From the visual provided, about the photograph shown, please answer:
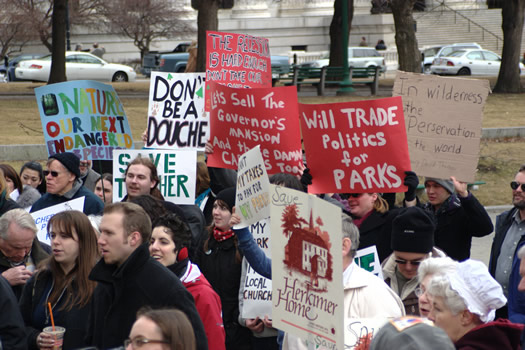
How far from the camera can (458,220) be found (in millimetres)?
6359

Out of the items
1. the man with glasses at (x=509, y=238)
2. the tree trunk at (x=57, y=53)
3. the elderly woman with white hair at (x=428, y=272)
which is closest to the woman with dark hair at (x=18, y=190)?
the man with glasses at (x=509, y=238)

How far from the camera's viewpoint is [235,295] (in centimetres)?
575

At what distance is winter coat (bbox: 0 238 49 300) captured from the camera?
5220mm

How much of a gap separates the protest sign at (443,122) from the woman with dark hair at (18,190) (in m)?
3.32

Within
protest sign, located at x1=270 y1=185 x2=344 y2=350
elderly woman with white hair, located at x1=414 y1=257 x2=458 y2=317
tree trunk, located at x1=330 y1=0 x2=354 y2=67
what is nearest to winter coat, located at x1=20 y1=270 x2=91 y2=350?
protest sign, located at x1=270 y1=185 x2=344 y2=350

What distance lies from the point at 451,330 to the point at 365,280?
29.0 inches

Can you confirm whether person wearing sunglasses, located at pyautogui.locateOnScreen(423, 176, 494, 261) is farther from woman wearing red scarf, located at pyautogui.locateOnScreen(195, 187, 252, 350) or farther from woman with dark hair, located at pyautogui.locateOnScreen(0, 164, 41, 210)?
woman with dark hair, located at pyautogui.locateOnScreen(0, 164, 41, 210)

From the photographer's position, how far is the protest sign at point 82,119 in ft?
27.0

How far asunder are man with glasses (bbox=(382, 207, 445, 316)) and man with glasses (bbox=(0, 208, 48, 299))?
2.12 m

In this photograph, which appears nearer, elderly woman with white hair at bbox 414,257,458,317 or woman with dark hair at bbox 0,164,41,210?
elderly woman with white hair at bbox 414,257,458,317

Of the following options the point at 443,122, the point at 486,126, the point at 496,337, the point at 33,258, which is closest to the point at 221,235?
the point at 33,258

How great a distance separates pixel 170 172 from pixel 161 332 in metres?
Answer: 4.21

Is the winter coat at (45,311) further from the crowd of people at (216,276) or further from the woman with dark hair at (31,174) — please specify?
the woman with dark hair at (31,174)

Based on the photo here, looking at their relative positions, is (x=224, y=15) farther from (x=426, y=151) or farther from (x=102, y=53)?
(x=426, y=151)
